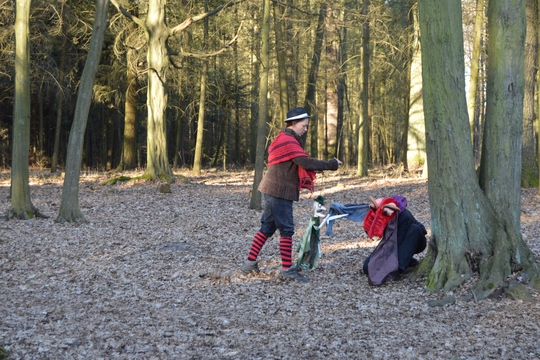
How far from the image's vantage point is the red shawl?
715 cm

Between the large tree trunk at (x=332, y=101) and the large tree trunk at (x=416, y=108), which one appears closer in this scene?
the large tree trunk at (x=416, y=108)

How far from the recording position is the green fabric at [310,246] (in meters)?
7.50

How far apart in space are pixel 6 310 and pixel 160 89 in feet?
45.6

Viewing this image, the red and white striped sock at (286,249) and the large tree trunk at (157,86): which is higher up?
the large tree trunk at (157,86)

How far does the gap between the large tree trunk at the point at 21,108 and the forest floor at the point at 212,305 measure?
0.78 metres

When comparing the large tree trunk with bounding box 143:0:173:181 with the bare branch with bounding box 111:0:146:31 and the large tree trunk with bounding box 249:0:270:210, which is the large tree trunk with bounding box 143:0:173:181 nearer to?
the bare branch with bounding box 111:0:146:31

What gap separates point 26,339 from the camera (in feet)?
16.7

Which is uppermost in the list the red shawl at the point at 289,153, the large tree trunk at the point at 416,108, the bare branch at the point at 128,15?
the bare branch at the point at 128,15

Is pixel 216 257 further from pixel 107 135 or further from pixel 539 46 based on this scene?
pixel 107 135

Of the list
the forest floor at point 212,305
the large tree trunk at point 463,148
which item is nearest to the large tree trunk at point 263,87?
the forest floor at point 212,305

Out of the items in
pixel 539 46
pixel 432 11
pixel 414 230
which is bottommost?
pixel 414 230

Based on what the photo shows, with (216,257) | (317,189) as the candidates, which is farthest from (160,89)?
(216,257)

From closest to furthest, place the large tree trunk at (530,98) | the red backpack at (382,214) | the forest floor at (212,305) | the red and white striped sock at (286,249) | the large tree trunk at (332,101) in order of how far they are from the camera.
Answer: the forest floor at (212,305)
the red backpack at (382,214)
the red and white striped sock at (286,249)
the large tree trunk at (530,98)
the large tree trunk at (332,101)

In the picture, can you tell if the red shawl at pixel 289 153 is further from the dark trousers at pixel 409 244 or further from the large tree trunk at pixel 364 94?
the large tree trunk at pixel 364 94
